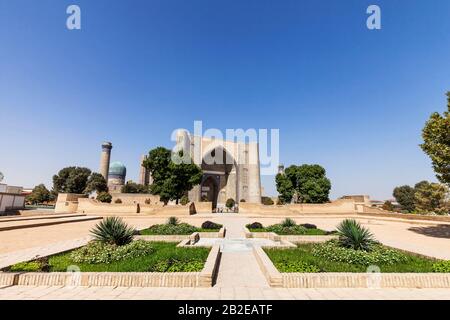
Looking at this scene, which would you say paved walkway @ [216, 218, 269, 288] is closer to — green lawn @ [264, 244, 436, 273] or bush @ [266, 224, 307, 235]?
green lawn @ [264, 244, 436, 273]

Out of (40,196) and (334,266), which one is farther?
(40,196)

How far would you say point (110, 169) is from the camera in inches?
3681

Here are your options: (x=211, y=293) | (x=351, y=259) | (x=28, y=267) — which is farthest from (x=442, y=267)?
(x=28, y=267)

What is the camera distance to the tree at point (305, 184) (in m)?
43.6

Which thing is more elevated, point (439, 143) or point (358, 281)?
point (439, 143)

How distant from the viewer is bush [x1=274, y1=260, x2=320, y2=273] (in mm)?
6742

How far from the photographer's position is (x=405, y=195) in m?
66.1

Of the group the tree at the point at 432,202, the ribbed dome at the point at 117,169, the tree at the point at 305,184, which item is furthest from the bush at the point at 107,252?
the ribbed dome at the point at 117,169

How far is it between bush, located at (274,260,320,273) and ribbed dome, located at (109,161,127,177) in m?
95.9

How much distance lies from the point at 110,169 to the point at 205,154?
5561 cm

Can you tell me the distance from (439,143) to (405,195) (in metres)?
63.9

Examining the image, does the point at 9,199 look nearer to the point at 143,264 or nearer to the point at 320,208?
the point at 143,264
